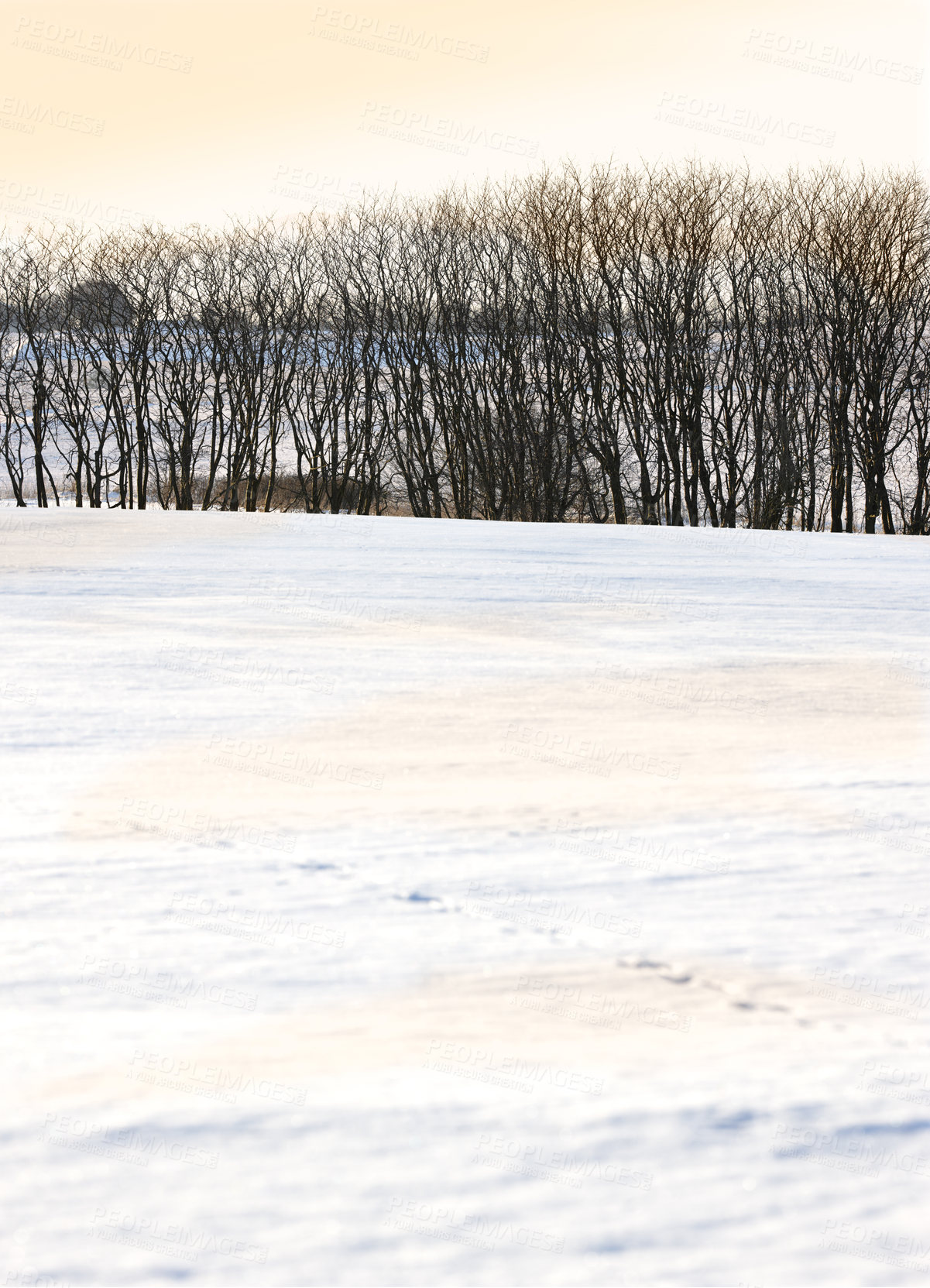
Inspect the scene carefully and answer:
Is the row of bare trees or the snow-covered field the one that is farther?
the row of bare trees

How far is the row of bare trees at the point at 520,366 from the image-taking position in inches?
915

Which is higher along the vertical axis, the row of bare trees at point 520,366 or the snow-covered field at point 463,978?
the row of bare trees at point 520,366

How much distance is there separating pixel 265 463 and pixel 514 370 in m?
7.08

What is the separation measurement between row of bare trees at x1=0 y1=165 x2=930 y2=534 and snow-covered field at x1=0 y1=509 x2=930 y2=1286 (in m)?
21.8

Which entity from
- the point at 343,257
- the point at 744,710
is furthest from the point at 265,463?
the point at 744,710

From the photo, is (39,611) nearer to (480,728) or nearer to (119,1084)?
(480,728)

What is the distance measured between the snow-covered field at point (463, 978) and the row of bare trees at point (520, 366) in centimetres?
2182

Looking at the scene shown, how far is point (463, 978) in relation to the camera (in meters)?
1.36

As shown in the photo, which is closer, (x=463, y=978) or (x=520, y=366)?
(x=463, y=978)

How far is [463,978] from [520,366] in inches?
1007

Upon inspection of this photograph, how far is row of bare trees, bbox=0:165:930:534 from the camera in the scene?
23234mm

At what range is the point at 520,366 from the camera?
2594cm

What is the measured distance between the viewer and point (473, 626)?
4160 mm

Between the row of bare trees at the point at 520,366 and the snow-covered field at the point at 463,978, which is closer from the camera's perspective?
the snow-covered field at the point at 463,978
